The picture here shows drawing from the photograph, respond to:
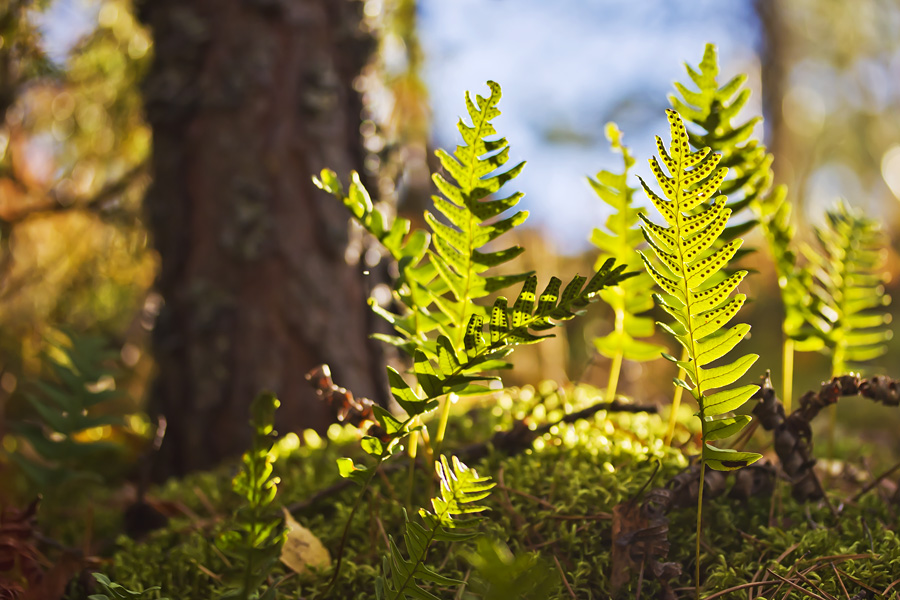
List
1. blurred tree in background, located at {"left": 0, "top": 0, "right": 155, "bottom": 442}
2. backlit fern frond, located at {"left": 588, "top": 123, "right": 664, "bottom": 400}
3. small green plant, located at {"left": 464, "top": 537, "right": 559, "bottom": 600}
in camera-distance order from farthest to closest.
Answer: blurred tree in background, located at {"left": 0, "top": 0, "right": 155, "bottom": 442} < backlit fern frond, located at {"left": 588, "top": 123, "right": 664, "bottom": 400} < small green plant, located at {"left": 464, "top": 537, "right": 559, "bottom": 600}

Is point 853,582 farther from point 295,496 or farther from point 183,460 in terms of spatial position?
point 183,460

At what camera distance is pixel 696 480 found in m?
1.04

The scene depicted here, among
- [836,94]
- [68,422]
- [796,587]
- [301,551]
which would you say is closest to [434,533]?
[301,551]

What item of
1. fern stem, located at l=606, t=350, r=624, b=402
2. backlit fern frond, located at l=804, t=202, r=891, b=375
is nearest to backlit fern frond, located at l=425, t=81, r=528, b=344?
fern stem, located at l=606, t=350, r=624, b=402

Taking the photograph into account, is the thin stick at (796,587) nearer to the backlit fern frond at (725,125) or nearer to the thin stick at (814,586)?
the thin stick at (814,586)

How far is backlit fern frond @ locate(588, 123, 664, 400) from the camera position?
45.8 inches

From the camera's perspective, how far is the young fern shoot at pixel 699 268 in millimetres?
761

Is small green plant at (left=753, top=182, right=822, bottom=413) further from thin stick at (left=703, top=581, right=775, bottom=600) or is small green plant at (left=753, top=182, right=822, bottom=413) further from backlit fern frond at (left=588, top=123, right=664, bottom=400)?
thin stick at (left=703, top=581, right=775, bottom=600)

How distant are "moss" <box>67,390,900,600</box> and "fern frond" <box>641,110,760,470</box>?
1.04 feet

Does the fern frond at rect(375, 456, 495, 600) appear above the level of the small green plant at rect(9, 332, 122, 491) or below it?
above

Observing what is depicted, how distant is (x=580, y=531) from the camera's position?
3.64 ft

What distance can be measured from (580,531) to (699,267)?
1.91 ft

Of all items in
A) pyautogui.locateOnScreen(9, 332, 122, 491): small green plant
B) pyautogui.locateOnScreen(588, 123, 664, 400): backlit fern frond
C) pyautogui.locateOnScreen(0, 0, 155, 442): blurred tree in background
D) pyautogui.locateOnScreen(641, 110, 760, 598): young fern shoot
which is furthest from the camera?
pyautogui.locateOnScreen(0, 0, 155, 442): blurred tree in background

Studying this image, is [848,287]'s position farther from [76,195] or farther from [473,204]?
[76,195]
